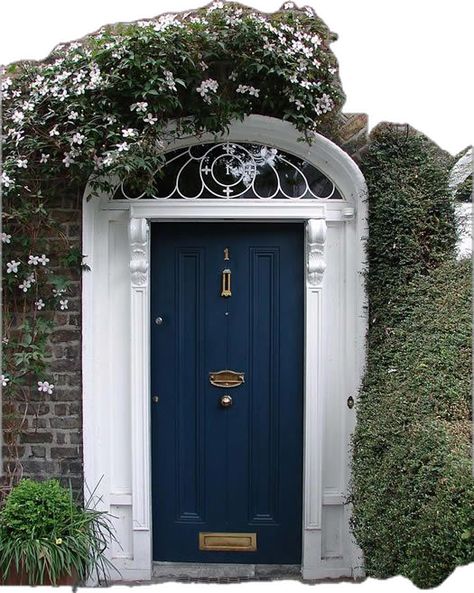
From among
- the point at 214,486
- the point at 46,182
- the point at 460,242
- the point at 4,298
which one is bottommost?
the point at 214,486

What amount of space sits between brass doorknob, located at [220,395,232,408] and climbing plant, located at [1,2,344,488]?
1.19m

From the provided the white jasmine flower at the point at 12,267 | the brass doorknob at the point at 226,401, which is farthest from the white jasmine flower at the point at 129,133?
the brass doorknob at the point at 226,401

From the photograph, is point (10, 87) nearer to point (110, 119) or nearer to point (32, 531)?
point (110, 119)

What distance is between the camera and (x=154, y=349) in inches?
166

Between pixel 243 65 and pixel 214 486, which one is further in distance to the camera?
pixel 214 486

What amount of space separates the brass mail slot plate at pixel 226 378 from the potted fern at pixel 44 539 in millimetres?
1230

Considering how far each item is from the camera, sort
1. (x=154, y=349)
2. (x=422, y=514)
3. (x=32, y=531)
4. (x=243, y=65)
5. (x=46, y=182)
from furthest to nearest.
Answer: (x=154, y=349) → (x=46, y=182) → (x=243, y=65) → (x=32, y=531) → (x=422, y=514)

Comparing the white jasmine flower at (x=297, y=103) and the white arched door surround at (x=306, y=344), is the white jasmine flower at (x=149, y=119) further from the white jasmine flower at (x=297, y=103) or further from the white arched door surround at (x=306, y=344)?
the white jasmine flower at (x=297, y=103)

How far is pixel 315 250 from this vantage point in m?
4.00

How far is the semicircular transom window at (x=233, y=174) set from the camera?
160 inches

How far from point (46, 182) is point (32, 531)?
2210 millimetres

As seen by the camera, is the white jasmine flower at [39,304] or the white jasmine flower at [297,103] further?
the white jasmine flower at [39,304]

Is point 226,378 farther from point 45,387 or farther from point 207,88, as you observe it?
point 207,88

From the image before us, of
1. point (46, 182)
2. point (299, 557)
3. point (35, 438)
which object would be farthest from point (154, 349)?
point (299, 557)
